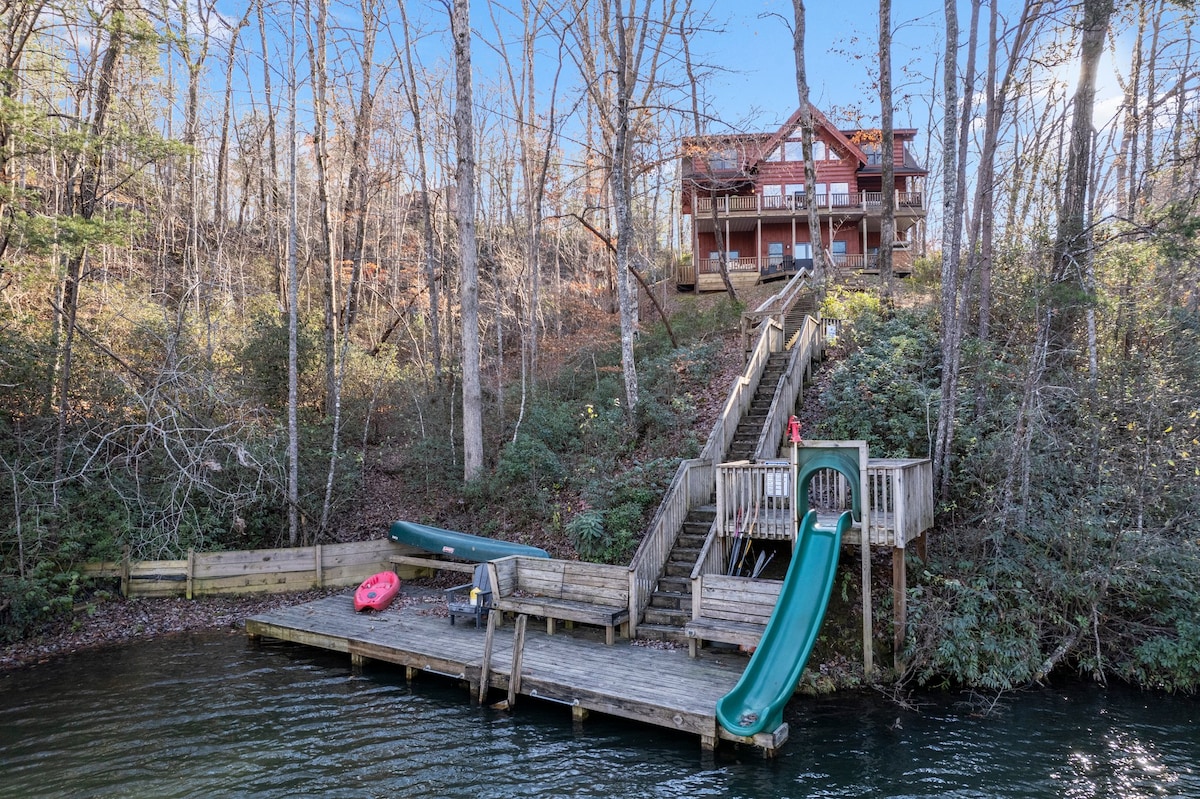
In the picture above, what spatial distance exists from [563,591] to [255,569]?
6812 millimetres

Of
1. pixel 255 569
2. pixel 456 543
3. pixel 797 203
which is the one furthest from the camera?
pixel 797 203

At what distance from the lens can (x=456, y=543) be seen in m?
13.4

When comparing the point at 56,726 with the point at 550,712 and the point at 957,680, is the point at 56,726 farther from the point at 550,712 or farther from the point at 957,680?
the point at 957,680

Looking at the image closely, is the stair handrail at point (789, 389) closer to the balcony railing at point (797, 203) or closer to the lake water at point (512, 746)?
the lake water at point (512, 746)

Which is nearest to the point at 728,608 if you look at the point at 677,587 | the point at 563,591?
the point at 677,587

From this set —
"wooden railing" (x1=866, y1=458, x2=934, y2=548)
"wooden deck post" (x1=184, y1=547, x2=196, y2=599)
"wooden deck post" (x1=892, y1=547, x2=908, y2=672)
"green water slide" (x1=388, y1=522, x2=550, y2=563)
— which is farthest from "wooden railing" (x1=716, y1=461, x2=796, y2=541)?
"wooden deck post" (x1=184, y1=547, x2=196, y2=599)

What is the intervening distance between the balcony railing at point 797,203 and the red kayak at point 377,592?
80.0 feet

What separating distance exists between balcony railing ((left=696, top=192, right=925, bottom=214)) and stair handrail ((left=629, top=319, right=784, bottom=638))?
18584 millimetres

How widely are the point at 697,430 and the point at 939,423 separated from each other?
4.93 meters

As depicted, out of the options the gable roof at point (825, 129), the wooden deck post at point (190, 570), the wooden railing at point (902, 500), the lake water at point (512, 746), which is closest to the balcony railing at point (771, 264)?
the gable roof at point (825, 129)

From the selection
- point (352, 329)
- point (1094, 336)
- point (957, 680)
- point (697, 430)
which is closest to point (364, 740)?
point (957, 680)

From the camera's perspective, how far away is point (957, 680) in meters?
9.45

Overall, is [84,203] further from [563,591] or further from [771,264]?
[771,264]

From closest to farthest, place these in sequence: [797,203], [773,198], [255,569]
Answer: [255,569], [797,203], [773,198]
